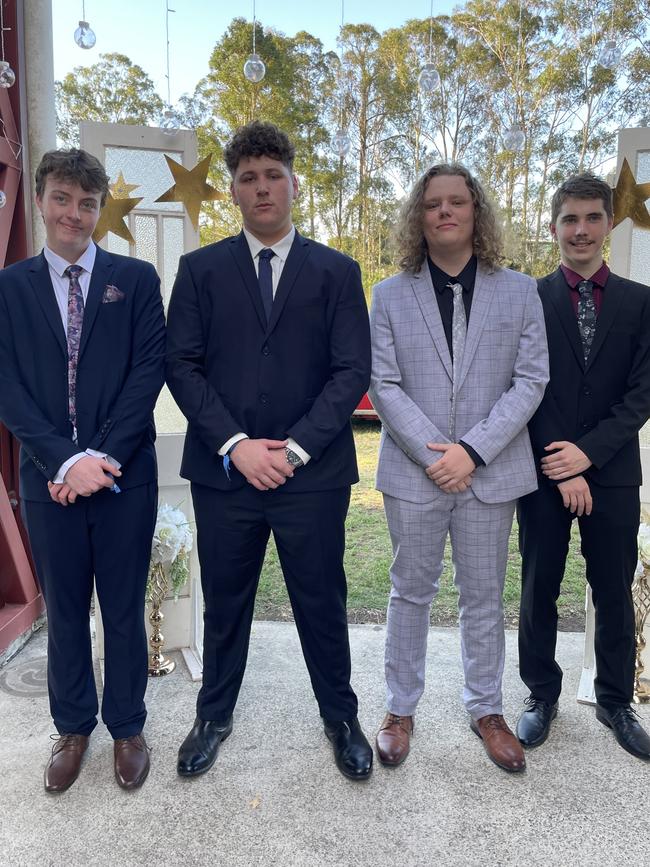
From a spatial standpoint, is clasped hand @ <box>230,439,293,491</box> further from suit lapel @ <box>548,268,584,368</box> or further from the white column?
the white column

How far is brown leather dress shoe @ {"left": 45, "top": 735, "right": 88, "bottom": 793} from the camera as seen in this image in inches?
74.0

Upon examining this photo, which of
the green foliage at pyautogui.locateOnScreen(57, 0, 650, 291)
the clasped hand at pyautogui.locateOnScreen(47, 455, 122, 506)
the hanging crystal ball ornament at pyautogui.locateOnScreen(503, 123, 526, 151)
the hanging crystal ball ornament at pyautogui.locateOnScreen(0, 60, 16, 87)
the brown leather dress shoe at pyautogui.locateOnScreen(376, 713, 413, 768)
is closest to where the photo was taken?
the clasped hand at pyautogui.locateOnScreen(47, 455, 122, 506)

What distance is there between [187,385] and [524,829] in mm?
1471

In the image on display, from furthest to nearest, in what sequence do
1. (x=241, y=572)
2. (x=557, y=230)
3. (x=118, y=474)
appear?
(x=557, y=230), (x=241, y=572), (x=118, y=474)

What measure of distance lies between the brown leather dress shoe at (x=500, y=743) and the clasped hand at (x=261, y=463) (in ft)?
3.37

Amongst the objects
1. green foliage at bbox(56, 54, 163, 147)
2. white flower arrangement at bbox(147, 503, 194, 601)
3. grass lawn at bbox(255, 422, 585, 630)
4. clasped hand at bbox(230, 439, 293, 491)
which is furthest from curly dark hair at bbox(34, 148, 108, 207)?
green foliage at bbox(56, 54, 163, 147)

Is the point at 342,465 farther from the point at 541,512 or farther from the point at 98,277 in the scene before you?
the point at 98,277

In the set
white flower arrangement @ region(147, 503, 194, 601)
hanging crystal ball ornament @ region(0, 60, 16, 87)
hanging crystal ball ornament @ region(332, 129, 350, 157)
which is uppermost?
hanging crystal ball ornament @ region(0, 60, 16, 87)

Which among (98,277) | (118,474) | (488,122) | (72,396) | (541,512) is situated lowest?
(541,512)

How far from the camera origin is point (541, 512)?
82.3 inches

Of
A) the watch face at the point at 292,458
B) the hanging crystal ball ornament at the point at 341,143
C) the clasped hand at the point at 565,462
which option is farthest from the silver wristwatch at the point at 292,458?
the hanging crystal ball ornament at the point at 341,143

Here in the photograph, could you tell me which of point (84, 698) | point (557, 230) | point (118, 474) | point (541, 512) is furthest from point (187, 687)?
point (557, 230)

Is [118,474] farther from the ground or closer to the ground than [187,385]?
closer to the ground

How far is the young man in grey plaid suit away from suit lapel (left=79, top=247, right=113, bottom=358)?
800 millimetres
